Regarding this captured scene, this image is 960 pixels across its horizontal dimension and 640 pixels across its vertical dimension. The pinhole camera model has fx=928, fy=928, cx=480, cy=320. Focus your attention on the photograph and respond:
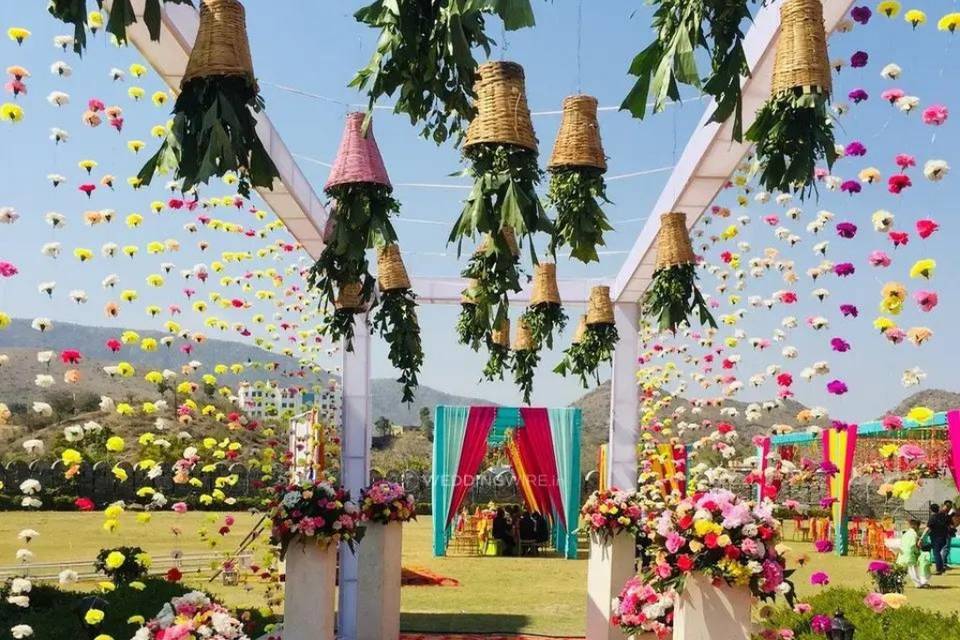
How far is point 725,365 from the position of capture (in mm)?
10188

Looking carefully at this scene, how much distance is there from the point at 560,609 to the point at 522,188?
28.1 ft

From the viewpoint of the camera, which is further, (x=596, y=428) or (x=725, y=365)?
(x=596, y=428)

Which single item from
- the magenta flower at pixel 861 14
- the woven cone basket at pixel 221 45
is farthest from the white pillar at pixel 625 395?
the woven cone basket at pixel 221 45

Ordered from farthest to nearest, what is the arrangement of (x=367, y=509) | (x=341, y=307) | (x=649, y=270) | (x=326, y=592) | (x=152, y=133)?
(x=649, y=270) < (x=367, y=509) < (x=326, y=592) < (x=152, y=133) < (x=341, y=307)

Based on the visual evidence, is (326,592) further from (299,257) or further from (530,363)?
(299,257)

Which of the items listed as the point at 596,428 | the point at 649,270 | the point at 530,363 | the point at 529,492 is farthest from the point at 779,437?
the point at 596,428

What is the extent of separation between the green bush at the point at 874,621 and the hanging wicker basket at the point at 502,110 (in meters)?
4.19

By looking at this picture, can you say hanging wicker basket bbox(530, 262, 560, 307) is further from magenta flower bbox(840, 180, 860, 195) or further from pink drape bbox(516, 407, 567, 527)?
pink drape bbox(516, 407, 567, 527)

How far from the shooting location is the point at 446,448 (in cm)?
1473

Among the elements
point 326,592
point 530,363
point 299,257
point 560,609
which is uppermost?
point 299,257

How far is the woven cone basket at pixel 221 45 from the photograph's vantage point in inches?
95.5

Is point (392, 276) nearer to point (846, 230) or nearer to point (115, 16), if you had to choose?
point (846, 230)

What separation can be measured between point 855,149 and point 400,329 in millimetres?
2875

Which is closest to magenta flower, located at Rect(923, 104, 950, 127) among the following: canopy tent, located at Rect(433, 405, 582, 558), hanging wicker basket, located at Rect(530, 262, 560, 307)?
hanging wicker basket, located at Rect(530, 262, 560, 307)
